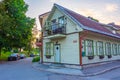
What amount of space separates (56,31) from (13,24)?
40.6 feet

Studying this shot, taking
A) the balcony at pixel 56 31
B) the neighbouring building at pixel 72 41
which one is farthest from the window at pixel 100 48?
the balcony at pixel 56 31

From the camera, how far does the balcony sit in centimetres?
1768

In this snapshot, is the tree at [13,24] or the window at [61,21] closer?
the window at [61,21]

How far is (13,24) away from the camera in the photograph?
28.0 m

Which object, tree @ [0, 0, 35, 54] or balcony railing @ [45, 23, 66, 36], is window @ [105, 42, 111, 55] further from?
tree @ [0, 0, 35, 54]

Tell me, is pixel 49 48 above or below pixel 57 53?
above

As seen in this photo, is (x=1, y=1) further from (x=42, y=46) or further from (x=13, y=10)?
(x=42, y=46)

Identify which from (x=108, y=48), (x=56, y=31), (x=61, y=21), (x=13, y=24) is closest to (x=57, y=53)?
(x=56, y=31)

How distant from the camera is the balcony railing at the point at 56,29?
1794 centimetres

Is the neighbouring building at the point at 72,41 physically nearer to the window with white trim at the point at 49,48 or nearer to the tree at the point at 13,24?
the window with white trim at the point at 49,48

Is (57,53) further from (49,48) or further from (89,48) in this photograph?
(89,48)

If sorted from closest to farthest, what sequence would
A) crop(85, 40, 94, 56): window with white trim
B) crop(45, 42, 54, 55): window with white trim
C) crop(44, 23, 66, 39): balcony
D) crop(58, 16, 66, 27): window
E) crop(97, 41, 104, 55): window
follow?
crop(85, 40, 94, 56): window with white trim → crop(44, 23, 66, 39): balcony → crop(58, 16, 66, 27): window → crop(97, 41, 104, 55): window → crop(45, 42, 54, 55): window with white trim

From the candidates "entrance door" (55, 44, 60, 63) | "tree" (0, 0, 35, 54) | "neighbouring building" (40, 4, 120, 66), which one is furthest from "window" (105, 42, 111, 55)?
"tree" (0, 0, 35, 54)

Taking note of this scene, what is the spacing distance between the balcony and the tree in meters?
9.28
